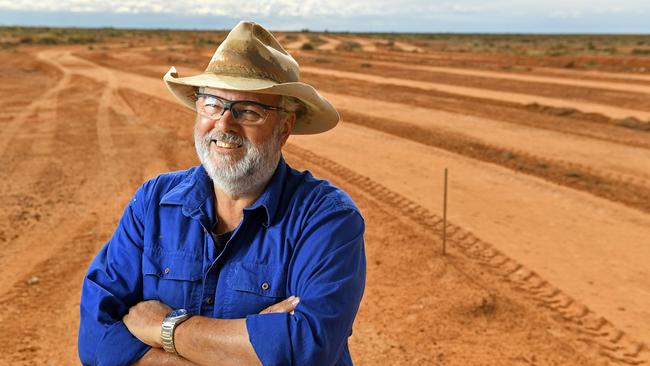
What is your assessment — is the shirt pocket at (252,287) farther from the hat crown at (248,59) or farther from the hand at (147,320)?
the hat crown at (248,59)

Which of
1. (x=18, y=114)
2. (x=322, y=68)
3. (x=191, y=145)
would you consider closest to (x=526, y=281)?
(x=191, y=145)

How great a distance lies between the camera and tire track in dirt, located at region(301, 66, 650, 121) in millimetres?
14562

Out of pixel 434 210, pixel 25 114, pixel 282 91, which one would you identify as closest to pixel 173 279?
pixel 282 91

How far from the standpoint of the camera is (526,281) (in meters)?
5.55

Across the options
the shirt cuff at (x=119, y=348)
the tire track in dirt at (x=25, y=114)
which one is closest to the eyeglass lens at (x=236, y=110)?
the shirt cuff at (x=119, y=348)

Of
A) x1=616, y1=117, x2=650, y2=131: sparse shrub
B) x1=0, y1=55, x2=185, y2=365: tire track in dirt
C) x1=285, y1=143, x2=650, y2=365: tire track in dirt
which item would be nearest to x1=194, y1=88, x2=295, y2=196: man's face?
x1=0, y1=55, x2=185, y2=365: tire track in dirt

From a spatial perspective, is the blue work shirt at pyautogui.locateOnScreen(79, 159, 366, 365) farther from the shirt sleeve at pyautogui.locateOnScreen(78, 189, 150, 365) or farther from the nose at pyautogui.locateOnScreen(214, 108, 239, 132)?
the nose at pyautogui.locateOnScreen(214, 108, 239, 132)

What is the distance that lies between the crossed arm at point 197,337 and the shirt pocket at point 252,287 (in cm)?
5

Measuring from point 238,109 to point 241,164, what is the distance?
0.21m

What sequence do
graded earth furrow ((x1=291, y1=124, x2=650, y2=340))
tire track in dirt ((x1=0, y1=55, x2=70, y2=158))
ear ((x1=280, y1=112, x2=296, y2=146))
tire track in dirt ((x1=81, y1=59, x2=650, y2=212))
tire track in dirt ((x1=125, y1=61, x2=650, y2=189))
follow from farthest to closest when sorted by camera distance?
1. tire track in dirt ((x1=0, y1=55, x2=70, y2=158))
2. tire track in dirt ((x1=125, y1=61, x2=650, y2=189))
3. tire track in dirt ((x1=81, y1=59, x2=650, y2=212))
4. graded earth furrow ((x1=291, y1=124, x2=650, y2=340))
5. ear ((x1=280, y1=112, x2=296, y2=146))

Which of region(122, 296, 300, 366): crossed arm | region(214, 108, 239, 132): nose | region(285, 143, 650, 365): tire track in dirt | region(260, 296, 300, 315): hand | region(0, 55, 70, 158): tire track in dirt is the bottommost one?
region(285, 143, 650, 365): tire track in dirt

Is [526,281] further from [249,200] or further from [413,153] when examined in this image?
[413,153]

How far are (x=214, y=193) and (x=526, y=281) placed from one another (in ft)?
13.2

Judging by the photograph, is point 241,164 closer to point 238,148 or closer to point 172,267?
point 238,148
